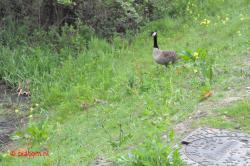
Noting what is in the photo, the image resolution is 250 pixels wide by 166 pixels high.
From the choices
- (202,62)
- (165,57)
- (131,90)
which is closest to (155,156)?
(202,62)

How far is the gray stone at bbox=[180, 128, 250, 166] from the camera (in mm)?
6145

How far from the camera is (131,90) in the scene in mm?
10016

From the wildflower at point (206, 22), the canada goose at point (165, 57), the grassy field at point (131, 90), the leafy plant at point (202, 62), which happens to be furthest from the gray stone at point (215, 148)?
the wildflower at point (206, 22)

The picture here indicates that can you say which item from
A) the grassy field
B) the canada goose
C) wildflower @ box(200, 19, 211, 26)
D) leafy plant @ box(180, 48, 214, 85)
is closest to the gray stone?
the grassy field

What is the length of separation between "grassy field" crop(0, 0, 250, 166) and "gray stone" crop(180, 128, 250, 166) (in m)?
0.22

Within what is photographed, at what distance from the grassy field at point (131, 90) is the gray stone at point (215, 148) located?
221 mm

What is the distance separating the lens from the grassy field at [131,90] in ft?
24.3

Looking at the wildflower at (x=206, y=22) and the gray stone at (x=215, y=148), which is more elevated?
the wildflower at (x=206, y=22)

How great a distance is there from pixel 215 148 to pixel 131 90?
3.67m

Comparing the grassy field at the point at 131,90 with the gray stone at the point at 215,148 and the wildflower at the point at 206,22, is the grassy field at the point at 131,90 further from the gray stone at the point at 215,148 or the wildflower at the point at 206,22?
the gray stone at the point at 215,148

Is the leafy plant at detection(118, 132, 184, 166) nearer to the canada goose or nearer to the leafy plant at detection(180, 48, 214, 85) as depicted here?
the leafy plant at detection(180, 48, 214, 85)

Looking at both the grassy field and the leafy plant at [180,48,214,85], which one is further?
the leafy plant at [180,48,214,85]

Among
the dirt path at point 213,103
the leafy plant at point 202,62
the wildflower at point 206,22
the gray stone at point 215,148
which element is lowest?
the gray stone at point 215,148

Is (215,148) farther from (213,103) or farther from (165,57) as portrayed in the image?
(165,57)
